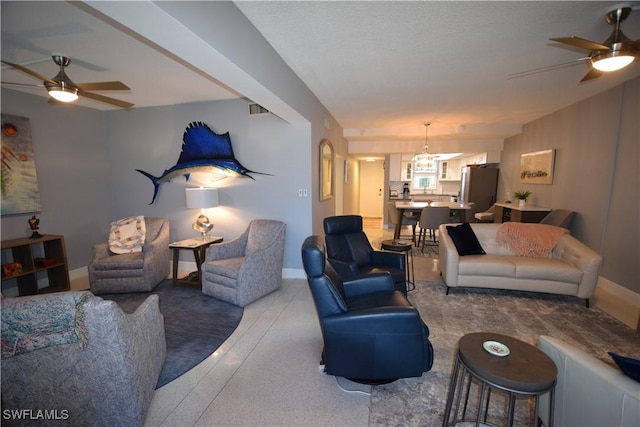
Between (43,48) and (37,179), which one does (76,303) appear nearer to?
(43,48)

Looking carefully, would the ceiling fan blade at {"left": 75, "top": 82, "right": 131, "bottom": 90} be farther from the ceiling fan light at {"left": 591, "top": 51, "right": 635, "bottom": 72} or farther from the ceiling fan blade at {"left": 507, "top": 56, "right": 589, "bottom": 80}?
the ceiling fan blade at {"left": 507, "top": 56, "right": 589, "bottom": 80}

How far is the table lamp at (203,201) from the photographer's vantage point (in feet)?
11.4

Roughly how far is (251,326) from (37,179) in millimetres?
3447

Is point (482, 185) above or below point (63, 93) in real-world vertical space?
below

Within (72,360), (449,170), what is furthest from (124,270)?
(449,170)

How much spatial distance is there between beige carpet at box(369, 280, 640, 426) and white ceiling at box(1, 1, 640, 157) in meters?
2.51

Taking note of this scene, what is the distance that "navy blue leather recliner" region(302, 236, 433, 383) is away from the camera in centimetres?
161

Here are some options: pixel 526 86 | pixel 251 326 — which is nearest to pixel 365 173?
pixel 526 86

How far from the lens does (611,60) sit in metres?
1.85

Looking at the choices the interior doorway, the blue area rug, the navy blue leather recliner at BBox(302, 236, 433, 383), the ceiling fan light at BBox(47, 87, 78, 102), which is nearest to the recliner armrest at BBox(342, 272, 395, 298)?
the navy blue leather recliner at BBox(302, 236, 433, 383)

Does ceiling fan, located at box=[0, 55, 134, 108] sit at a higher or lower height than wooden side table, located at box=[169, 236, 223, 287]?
higher

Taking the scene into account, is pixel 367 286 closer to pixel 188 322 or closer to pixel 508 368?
pixel 508 368

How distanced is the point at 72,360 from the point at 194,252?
2.16m

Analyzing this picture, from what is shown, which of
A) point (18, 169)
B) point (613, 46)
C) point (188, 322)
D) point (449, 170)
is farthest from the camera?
point (449, 170)
